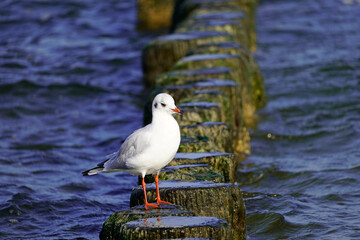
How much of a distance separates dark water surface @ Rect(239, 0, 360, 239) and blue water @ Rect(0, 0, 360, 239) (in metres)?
0.02

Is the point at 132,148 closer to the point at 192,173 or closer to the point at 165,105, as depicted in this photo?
the point at 165,105

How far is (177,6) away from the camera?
642 inches

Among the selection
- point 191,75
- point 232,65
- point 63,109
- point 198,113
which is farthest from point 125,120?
point 198,113

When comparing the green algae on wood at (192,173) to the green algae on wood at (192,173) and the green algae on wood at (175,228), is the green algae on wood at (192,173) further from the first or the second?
the green algae on wood at (175,228)

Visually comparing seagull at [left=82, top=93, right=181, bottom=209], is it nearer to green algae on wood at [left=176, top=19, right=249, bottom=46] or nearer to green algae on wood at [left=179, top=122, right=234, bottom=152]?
green algae on wood at [left=179, top=122, right=234, bottom=152]

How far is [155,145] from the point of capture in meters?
4.80

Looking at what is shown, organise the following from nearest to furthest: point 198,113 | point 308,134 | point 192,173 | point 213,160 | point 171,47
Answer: point 192,173 < point 213,160 < point 198,113 < point 308,134 < point 171,47

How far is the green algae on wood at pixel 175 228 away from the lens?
4059 mm

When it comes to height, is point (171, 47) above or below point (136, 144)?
below

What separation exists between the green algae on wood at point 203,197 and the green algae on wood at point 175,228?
489 mm

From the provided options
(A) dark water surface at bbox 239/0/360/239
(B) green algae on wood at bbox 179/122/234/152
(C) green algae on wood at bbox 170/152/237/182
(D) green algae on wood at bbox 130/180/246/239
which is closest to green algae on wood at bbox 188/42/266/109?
(A) dark water surface at bbox 239/0/360/239

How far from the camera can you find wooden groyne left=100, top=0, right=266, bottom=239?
4340 millimetres

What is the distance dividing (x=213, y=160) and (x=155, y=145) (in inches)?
40.1

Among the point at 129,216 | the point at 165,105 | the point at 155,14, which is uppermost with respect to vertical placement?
the point at 165,105
